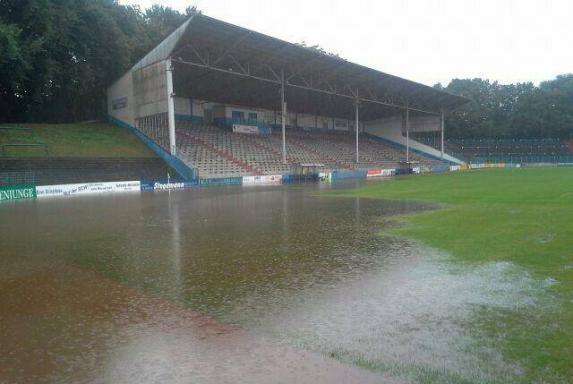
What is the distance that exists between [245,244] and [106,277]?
362 cm

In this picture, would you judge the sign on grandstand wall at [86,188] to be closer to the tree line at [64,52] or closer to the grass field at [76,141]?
the grass field at [76,141]

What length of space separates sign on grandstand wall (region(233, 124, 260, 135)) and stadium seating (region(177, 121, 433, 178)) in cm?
84

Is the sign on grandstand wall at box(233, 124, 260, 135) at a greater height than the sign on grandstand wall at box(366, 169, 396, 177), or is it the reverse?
the sign on grandstand wall at box(233, 124, 260, 135)

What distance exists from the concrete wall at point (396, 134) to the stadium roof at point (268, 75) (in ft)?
17.9

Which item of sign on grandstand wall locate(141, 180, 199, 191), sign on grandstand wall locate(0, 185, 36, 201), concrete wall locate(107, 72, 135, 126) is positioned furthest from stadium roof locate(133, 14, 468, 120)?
sign on grandstand wall locate(0, 185, 36, 201)

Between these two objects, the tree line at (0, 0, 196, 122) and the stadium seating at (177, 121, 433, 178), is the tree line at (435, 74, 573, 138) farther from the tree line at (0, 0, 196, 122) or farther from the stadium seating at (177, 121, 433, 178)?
the tree line at (0, 0, 196, 122)

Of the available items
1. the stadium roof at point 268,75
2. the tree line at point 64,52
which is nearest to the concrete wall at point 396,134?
the stadium roof at point 268,75

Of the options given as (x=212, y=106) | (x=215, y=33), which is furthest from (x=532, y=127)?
(x=215, y=33)

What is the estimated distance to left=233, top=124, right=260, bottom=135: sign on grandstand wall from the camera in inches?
2181

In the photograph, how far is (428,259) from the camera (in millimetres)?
8805

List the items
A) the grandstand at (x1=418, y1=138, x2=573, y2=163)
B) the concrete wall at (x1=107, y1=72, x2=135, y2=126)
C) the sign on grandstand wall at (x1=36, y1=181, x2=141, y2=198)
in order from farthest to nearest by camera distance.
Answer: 1. the grandstand at (x1=418, y1=138, x2=573, y2=163)
2. the concrete wall at (x1=107, y1=72, x2=135, y2=126)
3. the sign on grandstand wall at (x1=36, y1=181, x2=141, y2=198)

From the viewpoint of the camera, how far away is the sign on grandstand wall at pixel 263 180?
42.3m

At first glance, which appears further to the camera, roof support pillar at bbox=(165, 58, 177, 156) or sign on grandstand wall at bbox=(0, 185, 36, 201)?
roof support pillar at bbox=(165, 58, 177, 156)

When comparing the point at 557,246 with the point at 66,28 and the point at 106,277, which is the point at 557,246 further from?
the point at 66,28
